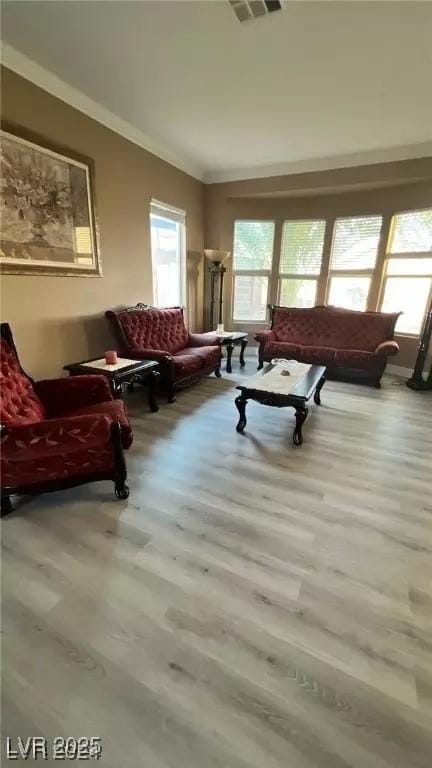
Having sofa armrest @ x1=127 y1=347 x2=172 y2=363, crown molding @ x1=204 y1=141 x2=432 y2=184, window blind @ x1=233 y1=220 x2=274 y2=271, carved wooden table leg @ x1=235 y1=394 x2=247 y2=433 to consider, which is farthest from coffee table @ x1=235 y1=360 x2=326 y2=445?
crown molding @ x1=204 y1=141 x2=432 y2=184

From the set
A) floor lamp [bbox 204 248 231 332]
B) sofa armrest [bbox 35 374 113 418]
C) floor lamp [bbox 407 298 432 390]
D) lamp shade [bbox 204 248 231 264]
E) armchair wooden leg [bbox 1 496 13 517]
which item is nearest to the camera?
armchair wooden leg [bbox 1 496 13 517]

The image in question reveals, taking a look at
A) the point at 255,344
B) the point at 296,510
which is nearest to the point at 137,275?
the point at 255,344

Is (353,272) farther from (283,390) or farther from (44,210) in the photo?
(44,210)

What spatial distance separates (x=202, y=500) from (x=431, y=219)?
16.0 ft

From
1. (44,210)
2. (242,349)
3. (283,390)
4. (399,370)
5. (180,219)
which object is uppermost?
(180,219)

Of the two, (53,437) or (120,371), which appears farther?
(120,371)

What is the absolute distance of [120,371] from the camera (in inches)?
115

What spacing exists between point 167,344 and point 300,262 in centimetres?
285

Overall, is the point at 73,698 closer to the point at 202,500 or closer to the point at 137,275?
the point at 202,500

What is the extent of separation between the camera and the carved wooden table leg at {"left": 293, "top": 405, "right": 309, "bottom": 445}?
271 cm

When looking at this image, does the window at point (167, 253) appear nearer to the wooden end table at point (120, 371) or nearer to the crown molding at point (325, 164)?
the crown molding at point (325, 164)

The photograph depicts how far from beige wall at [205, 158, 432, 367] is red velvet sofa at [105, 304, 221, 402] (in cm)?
169

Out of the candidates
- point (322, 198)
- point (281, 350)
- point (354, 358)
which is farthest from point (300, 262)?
A: point (354, 358)

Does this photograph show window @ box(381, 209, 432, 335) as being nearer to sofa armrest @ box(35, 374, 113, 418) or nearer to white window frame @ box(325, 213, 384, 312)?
white window frame @ box(325, 213, 384, 312)
